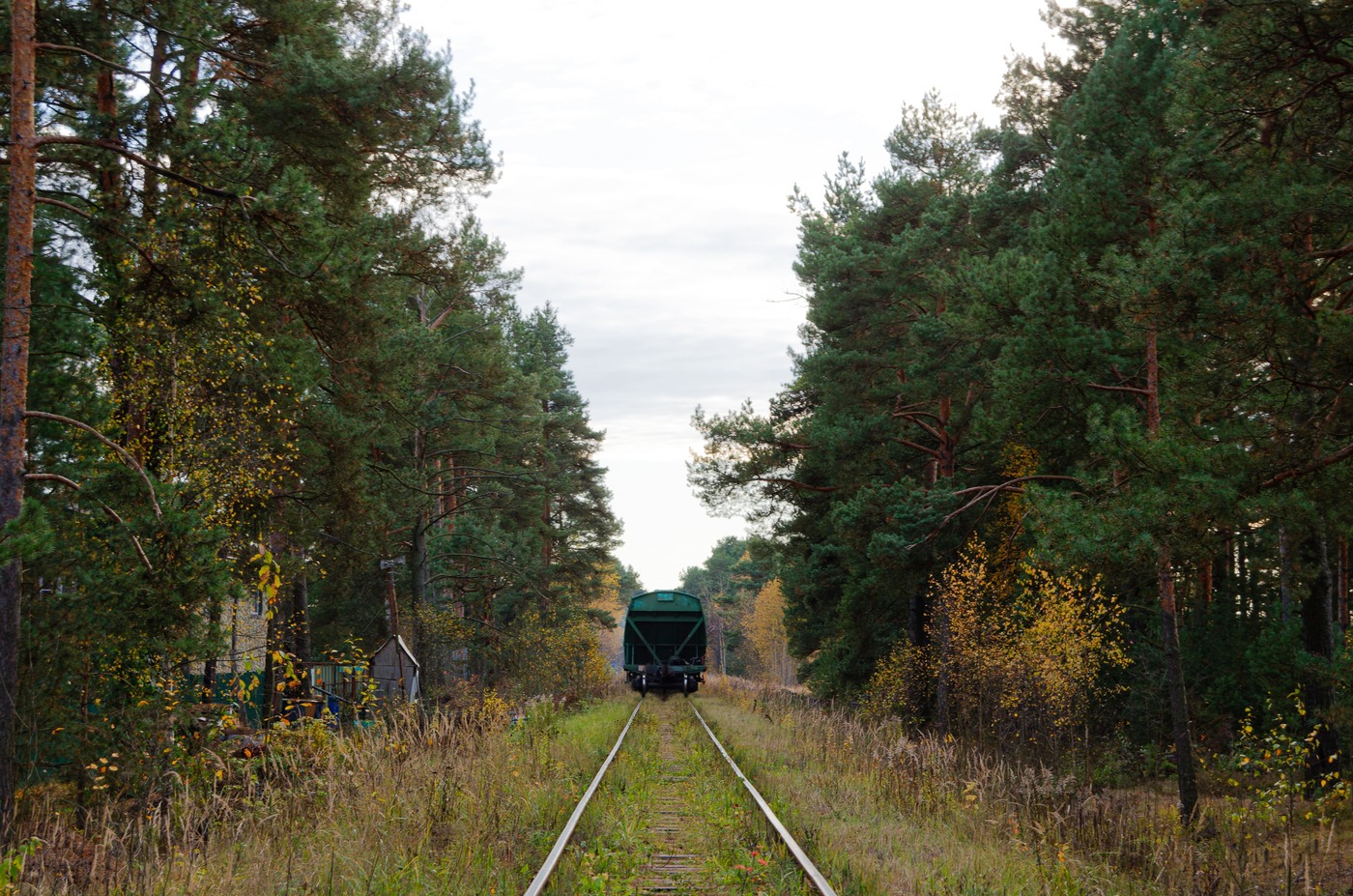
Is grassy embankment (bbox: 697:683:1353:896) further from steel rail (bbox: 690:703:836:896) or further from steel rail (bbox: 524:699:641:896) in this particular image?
steel rail (bbox: 524:699:641:896)

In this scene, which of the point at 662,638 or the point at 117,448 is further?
the point at 662,638

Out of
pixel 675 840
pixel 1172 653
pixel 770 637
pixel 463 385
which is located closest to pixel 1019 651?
pixel 1172 653

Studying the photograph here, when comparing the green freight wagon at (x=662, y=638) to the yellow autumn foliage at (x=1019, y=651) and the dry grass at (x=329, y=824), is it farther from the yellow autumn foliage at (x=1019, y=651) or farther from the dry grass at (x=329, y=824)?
the dry grass at (x=329, y=824)

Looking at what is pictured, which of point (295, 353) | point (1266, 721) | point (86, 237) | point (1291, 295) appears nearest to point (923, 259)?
point (1266, 721)

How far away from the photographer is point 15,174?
902 cm

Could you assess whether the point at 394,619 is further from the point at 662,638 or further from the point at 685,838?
the point at 685,838

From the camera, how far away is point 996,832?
952 centimetres

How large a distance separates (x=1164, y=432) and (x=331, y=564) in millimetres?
13535

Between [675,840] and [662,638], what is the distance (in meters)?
24.3

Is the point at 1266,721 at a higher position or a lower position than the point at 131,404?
lower

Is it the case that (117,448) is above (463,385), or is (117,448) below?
Result: below

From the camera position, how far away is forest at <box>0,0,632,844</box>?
9.03 m

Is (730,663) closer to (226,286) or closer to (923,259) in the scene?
(923,259)

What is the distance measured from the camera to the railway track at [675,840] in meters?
7.05
